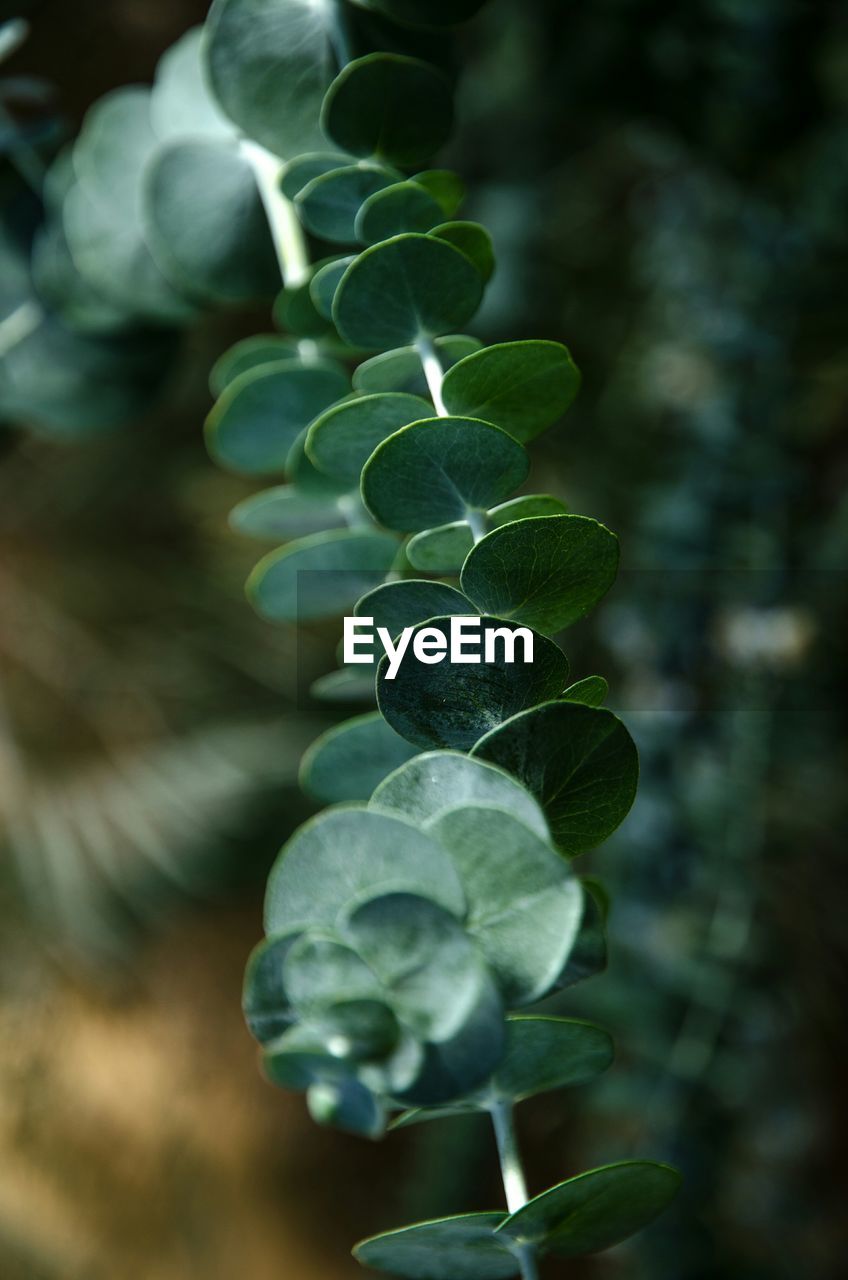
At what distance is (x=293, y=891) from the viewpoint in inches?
5.3

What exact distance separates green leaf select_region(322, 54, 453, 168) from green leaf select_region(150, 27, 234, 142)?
58mm

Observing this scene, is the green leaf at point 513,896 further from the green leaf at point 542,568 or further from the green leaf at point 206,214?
the green leaf at point 206,214

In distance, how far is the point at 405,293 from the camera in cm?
16

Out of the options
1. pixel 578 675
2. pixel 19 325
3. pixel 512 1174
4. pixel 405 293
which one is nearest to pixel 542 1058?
pixel 512 1174

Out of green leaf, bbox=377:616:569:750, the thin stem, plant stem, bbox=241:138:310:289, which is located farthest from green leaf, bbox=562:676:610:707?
the thin stem

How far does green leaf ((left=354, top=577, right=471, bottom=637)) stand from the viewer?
0.47ft

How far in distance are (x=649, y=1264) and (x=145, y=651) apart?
0.39 metres

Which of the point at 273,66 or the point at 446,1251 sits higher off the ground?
the point at 273,66

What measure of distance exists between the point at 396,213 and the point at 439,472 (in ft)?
0.17

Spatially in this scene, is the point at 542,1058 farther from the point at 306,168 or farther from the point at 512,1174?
the point at 306,168

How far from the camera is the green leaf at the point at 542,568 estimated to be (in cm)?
14

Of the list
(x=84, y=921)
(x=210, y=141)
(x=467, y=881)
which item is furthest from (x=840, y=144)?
(x=84, y=921)

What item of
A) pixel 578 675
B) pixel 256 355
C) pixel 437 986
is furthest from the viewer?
pixel 578 675

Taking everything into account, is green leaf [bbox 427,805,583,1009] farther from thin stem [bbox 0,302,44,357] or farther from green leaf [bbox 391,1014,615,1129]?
thin stem [bbox 0,302,44,357]
